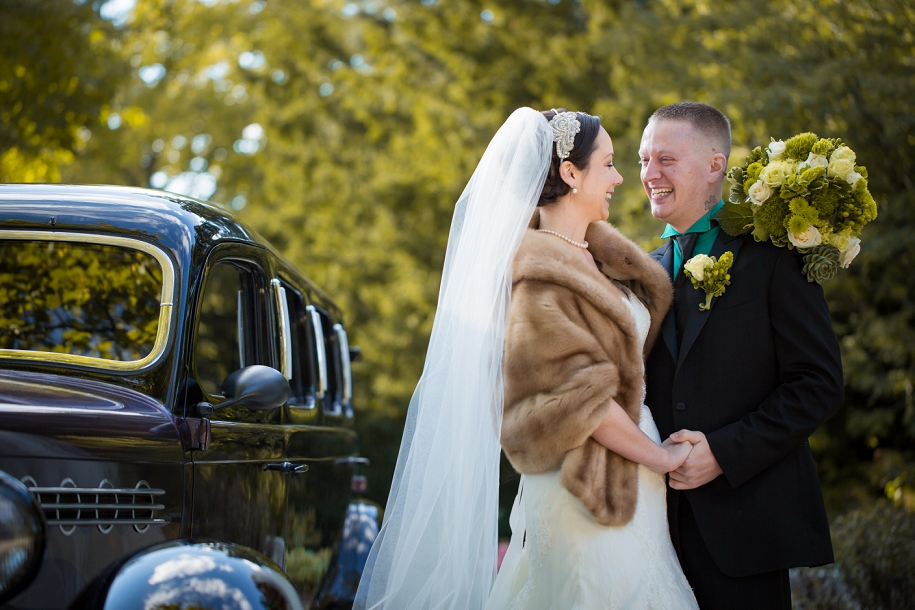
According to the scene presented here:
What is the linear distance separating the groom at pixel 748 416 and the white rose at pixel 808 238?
0.08 m

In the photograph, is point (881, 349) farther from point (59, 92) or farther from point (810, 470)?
point (59, 92)

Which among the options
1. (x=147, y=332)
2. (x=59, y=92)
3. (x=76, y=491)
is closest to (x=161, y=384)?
(x=76, y=491)

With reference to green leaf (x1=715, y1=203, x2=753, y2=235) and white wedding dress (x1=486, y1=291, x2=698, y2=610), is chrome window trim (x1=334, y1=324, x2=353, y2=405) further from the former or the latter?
green leaf (x1=715, y1=203, x2=753, y2=235)

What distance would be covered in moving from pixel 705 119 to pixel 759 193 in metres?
0.54

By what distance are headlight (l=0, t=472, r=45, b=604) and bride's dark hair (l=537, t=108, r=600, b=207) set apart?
228 cm

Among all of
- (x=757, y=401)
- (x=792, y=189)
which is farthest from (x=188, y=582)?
(x=792, y=189)

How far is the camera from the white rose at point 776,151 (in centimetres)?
396

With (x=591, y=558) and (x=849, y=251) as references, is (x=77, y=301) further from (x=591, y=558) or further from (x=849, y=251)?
(x=849, y=251)

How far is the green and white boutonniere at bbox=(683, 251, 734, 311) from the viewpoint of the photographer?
371 cm

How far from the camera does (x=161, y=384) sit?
352 cm

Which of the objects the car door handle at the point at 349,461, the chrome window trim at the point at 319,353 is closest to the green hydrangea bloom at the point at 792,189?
the chrome window trim at the point at 319,353

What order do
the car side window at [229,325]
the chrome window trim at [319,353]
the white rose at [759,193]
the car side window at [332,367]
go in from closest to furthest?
the white rose at [759,193], the car side window at [229,325], the chrome window trim at [319,353], the car side window at [332,367]

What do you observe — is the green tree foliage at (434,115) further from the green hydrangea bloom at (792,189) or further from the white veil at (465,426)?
the white veil at (465,426)

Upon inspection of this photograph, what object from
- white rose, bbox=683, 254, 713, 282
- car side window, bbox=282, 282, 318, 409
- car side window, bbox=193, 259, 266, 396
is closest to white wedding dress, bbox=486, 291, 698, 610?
white rose, bbox=683, 254, 713, 282
